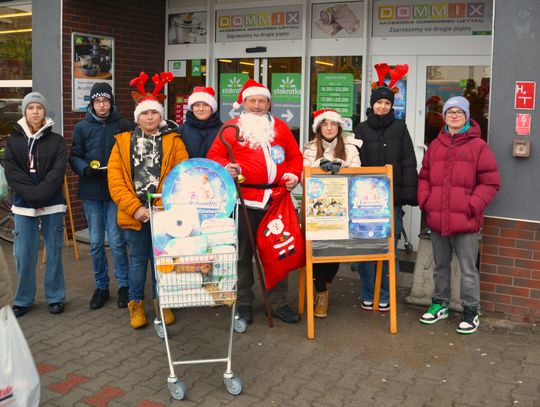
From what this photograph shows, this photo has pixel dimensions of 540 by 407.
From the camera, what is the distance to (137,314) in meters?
5.68

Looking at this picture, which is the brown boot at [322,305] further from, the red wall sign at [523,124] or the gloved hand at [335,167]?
the red wall sign at [523,124]

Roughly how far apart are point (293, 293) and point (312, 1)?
3860 millimetres

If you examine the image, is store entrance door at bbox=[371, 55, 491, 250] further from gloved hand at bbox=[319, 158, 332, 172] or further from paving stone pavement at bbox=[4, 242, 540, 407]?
gloved hand at bbox=[319, 158, 332, 172]

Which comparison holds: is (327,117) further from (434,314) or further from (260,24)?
(260,24)

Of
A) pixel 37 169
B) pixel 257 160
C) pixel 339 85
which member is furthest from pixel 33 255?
pixel 339 85

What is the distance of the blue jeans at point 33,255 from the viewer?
598 cm

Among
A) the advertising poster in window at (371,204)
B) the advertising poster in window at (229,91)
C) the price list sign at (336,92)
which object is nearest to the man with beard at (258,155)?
the advertising poster in window at (371,204)

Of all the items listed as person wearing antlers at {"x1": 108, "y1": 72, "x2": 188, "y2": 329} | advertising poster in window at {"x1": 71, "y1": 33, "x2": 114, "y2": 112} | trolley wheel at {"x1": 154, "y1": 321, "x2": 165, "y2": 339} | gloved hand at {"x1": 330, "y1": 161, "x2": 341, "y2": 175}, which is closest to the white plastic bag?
trolley wheel at {"x1": 154, "y1": 321, "x2": 165, "y2": 339}

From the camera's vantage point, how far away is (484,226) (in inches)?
229

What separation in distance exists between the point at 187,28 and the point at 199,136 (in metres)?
4.16

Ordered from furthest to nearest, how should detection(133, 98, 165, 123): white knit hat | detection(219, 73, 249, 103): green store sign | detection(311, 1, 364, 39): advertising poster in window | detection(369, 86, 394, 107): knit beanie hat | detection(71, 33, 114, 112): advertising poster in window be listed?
detection(219, 73, 249, 103): green store sign
detection(71, 33, 114, 112): advertising poster in window
detection(311, 1, 364, 39): advertising poster in window
detection(369, 86, 394, 107): knit beanie hat
detection(133, 98, 165, 123): white knit hat

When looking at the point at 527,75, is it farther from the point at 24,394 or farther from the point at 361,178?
the point at 24,394

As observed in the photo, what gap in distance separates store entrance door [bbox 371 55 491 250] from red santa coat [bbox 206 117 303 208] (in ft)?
8.87

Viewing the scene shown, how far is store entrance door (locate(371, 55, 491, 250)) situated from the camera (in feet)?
24.5
